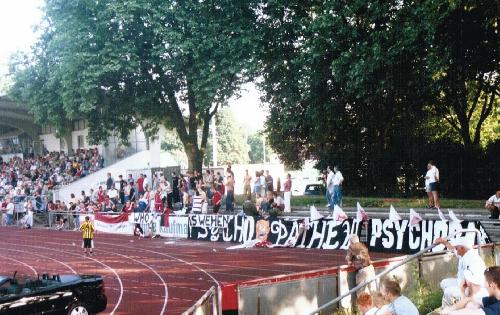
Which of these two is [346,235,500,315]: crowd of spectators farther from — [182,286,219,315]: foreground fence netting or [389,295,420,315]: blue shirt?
[182,286,219,315]: foreground fence netting

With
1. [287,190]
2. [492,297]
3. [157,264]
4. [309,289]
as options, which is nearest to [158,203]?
[287,190]

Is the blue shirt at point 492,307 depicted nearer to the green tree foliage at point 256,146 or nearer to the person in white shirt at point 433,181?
the person in white shirt at point 433,181

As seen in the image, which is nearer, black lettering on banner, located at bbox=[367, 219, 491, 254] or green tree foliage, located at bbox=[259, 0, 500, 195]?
black lettering on banner, located at bbox=[367, 219, 491, 254]

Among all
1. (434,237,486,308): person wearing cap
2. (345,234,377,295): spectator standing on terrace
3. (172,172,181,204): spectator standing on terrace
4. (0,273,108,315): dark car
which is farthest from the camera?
(172,172,181,204): spectator standing on terrace

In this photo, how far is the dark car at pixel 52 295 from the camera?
10898mm

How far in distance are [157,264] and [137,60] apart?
16563 millimetres

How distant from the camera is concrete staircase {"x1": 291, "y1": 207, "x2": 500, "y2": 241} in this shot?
1870 centimetres

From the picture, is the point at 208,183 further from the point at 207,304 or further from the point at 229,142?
the point at 229,142

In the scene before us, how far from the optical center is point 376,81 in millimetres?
25188

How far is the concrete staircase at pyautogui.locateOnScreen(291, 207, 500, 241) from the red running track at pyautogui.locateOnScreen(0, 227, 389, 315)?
3.67m

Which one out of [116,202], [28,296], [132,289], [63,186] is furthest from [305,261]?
[63,186]

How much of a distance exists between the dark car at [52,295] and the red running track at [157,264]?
158cm

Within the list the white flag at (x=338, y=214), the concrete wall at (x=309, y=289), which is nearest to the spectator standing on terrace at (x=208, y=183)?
the white flag at (x=338, y=214)

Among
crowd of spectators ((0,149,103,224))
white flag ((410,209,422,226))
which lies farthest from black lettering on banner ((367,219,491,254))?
crowd of spectators ((0,149,103,224))
